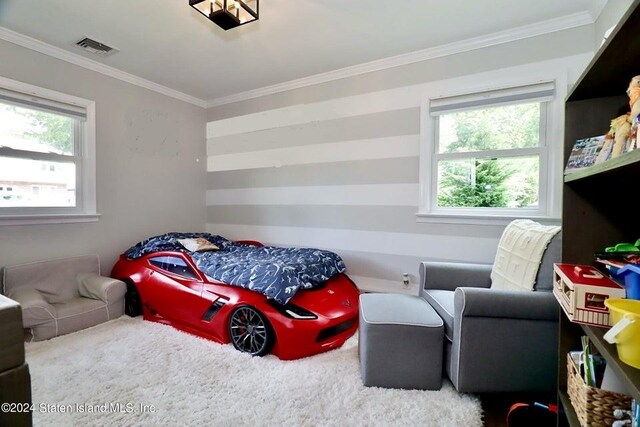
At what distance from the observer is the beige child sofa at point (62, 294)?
7.35ft

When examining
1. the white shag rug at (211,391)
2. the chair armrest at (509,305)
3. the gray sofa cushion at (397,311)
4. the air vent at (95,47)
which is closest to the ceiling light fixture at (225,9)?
the air vent at (95,47)

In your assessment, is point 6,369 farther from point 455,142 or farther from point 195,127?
point 195,127

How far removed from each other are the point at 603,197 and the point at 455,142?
5.21ft

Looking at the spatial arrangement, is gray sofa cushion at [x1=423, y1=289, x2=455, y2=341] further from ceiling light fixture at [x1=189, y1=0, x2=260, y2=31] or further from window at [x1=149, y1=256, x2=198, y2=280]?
ceiling light fixture at [x1=189, y1=0, x2=260, y2=31]

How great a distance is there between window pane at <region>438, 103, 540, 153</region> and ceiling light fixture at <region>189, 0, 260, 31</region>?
5.98ft

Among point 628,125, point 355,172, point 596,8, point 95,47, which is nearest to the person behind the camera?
point 628,125

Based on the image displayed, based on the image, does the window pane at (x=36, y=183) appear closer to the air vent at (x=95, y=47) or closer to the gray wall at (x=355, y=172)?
the air vent at (x=95, y=47)

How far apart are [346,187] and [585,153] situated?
2.08m

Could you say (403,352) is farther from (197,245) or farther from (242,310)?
(197,245)

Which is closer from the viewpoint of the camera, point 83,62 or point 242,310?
point 242,310

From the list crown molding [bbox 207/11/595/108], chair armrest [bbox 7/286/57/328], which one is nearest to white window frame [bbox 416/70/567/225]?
crown molding [bbox 207/11/595/108]

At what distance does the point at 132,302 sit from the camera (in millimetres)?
2787

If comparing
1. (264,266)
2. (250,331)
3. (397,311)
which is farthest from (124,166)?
(397,311)

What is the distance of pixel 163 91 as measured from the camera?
3.50 m
